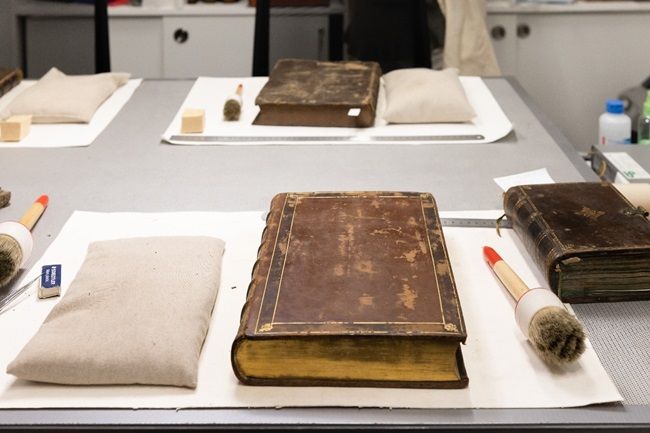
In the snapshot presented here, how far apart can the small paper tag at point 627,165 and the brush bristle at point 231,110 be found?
2.28 feet

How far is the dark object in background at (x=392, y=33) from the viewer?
2641mm

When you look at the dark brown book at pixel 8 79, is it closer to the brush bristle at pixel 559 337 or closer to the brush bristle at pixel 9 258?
the brush bristle at pixel 9 258

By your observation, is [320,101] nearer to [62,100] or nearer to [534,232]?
[62,100]

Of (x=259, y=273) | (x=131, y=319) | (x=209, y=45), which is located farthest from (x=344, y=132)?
(x=209, y=45)

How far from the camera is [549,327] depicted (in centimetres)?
94

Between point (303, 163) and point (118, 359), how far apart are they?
722 mm

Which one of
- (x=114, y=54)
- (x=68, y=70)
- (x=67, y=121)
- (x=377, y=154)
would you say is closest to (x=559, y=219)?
(x=377, y=154)

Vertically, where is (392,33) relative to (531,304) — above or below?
above

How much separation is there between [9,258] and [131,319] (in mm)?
246

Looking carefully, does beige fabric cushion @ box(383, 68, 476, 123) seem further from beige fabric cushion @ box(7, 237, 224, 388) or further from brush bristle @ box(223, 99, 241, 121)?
beige fabric cushion @ box(7, 237, 224, 388)

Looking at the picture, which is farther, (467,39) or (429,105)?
(467,39)

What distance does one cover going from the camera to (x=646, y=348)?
1005 millimetres

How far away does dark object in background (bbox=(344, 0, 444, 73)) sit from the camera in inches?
104

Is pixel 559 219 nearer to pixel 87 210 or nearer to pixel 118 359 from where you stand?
pixel 118 359
